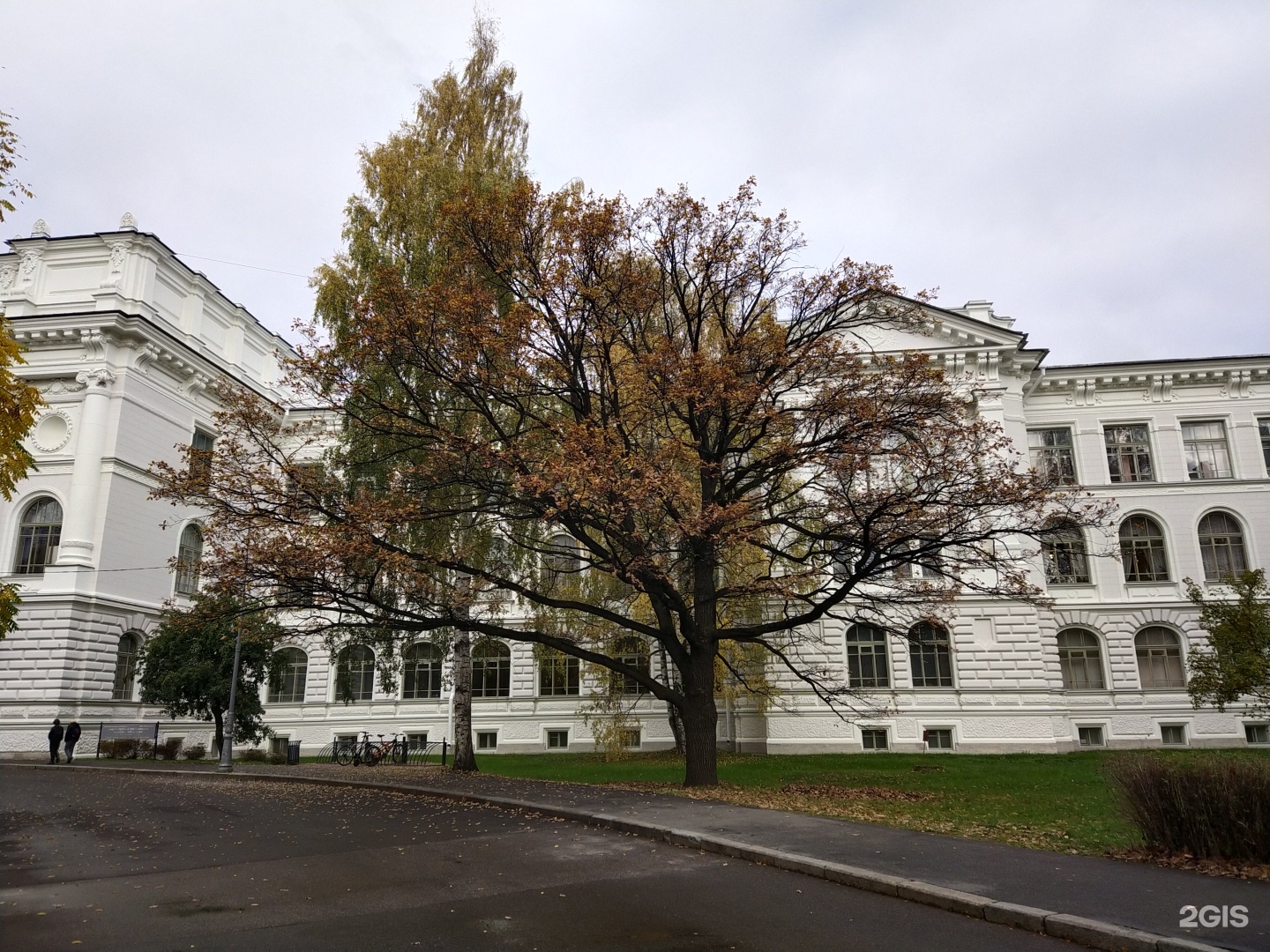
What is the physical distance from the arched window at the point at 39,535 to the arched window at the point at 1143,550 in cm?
4225

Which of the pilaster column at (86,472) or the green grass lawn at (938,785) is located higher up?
the pilaster column at (86,472)

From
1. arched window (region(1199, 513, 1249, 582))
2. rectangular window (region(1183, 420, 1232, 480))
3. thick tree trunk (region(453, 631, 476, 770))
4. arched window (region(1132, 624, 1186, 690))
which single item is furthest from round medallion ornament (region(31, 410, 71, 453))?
arched window (region(1199, 513, 1249, 582))

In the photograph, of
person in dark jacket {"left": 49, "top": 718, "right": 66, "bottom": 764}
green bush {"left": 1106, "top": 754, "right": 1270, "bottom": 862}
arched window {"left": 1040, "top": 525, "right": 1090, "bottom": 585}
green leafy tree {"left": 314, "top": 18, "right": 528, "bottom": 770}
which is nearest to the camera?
green bush {"left": 1106, "top": 754, "right": 1270, "bottom": 862}

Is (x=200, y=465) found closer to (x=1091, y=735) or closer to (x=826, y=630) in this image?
(x=826, y=630)

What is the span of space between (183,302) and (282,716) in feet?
63.3

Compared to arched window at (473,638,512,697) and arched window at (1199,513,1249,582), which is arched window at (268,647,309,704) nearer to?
arched window at (473,638,512,697)

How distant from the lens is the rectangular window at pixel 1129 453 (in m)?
37.4

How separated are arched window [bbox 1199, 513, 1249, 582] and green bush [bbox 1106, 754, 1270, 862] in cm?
3111

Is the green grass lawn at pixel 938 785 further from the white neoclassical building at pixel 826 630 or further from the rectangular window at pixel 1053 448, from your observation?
the rectangular window at pixel 1053 448

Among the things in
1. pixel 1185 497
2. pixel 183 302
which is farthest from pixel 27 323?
pixel 1185 497

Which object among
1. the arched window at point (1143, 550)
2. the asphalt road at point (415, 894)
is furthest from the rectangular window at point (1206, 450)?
the asphalt road at point (415, 894)

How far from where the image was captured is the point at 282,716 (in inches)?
1572

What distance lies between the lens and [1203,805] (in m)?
8.99

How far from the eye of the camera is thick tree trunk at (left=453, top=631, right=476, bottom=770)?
936 inches
